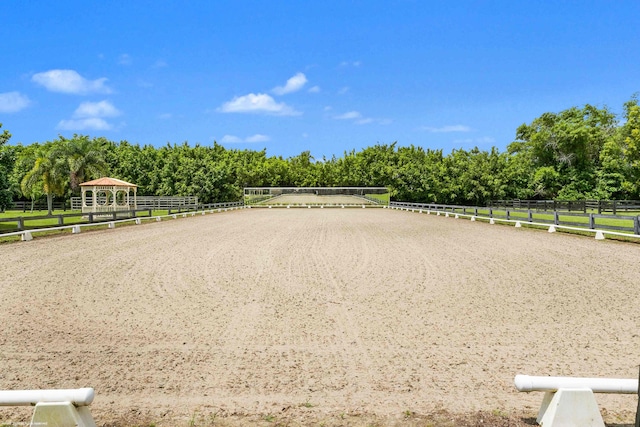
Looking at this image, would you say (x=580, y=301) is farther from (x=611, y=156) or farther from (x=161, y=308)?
(x=611, y=156)

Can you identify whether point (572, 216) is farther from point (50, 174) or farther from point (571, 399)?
point (50, 174)

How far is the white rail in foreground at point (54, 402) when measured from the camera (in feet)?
10.8

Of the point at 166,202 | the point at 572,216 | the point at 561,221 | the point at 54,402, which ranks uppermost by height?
the point at 166,202

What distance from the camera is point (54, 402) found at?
3.31 m

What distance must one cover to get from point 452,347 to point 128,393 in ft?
12.5

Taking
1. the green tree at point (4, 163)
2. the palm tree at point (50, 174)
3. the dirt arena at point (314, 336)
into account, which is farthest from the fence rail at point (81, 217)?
the palm tree at point (50, 174)

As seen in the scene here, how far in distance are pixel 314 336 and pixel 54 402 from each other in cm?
345

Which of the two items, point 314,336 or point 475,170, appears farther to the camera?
point 475,170

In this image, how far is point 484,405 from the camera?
4.17 m

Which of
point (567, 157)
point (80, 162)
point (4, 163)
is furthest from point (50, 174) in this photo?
point (567, 157)

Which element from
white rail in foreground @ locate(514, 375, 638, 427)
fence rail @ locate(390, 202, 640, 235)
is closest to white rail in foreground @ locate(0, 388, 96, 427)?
white rail in foreground @ locate(514, 375, 638, 427)

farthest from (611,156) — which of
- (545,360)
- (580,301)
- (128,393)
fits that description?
(128,393)

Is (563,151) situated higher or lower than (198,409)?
higher

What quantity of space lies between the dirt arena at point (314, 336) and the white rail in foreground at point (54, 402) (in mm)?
634
